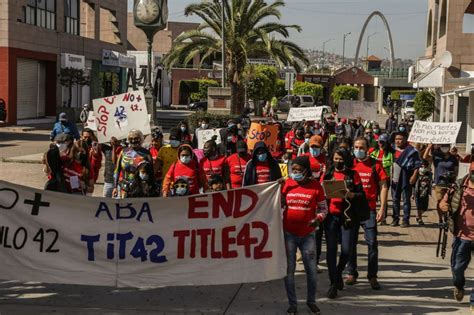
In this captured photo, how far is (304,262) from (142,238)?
5.37 ft

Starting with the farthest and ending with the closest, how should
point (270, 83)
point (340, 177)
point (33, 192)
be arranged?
1. point (270, 83)
2. point (340, 177)
3. point (33, 192)

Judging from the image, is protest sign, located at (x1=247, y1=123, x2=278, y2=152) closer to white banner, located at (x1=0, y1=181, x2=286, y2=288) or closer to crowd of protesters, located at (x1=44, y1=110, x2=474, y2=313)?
crowd of protesters, located at (x1=44, y1=110, x2=474, y2=313)

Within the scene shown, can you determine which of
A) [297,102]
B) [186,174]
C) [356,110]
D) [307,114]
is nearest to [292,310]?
[186,174]

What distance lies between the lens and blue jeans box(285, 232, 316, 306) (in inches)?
273

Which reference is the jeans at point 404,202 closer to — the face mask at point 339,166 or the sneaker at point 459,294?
the sneaker at point 459,294

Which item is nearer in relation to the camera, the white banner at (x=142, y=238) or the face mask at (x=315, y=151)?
the white banner at (x=142, y=238)

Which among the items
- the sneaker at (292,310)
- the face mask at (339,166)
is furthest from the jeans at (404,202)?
the sneaker at (292,310)

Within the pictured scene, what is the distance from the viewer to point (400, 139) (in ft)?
40.9

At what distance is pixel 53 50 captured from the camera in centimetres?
3947

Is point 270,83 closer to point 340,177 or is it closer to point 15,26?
point 15,26

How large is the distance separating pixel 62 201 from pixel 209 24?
27.6m

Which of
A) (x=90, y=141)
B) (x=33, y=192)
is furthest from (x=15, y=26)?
(x=33, y=192)

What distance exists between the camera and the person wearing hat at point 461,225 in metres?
7.45

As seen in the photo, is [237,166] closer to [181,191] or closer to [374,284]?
[181,191]
